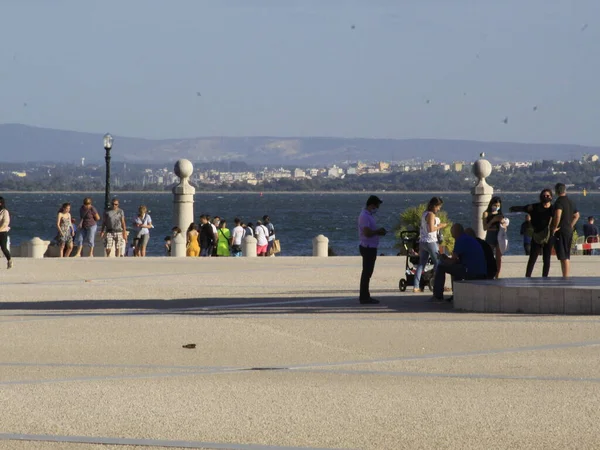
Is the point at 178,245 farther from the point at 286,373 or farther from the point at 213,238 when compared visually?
the point at 286,373

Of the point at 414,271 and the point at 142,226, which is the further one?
the point at 142,226

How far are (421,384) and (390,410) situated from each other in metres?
1.17

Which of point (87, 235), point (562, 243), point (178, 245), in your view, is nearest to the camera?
point (562, 243)

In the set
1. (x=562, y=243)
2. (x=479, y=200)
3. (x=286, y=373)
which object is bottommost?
(x=286, y=373)

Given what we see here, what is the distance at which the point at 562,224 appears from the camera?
A: 18.0 m

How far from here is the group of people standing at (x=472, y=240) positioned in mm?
16703

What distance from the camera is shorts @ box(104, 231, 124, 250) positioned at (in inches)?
1099

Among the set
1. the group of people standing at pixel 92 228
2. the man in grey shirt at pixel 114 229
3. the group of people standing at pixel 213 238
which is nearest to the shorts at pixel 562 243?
the group of people standing at pixel 92 228

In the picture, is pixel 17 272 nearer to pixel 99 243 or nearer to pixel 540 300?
pixel 99 243

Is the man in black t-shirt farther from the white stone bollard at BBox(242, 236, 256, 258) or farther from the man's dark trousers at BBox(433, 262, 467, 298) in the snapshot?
the white stone bollard at BBox(242, 236, 256, 258)

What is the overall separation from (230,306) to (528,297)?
3.73 meters

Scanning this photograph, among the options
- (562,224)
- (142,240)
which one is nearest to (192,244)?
(142,240)

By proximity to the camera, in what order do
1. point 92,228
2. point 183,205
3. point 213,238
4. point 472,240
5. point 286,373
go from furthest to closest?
point 183,205, point 213,238, point 92,228, point 472,240, point 286,373

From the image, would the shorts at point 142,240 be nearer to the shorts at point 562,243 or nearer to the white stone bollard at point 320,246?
the white stone bollard at point 320,246
